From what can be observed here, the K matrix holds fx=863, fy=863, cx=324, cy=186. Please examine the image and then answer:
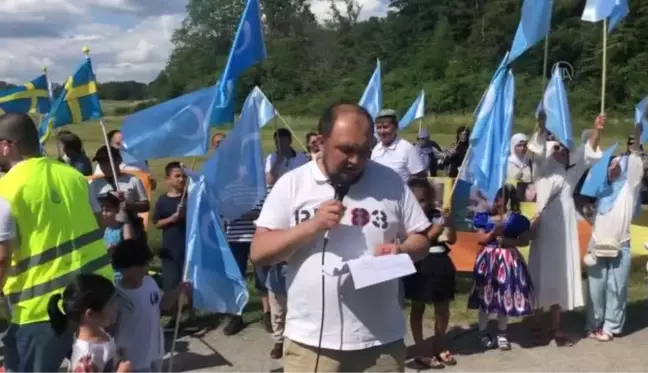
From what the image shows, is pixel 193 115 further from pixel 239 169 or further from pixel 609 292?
pixel 609 292

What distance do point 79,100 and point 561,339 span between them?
469 centimetres

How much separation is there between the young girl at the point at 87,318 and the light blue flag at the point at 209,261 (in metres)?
1.84

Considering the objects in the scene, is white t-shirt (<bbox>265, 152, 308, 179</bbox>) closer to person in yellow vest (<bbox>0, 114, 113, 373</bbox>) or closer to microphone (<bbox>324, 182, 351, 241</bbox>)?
person in yellow vest (<bbox>0, 114, 113, 373</bbox>)

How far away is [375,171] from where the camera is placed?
342 centimetres

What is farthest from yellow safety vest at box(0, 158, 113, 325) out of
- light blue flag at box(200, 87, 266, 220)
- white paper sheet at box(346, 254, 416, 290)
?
light blue flag at box(200, 87, 266, 220)

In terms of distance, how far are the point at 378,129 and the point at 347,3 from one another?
79941 millimetres

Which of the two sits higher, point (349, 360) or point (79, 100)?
point (79, 100)

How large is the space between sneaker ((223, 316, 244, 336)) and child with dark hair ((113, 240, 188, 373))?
2.67 meters

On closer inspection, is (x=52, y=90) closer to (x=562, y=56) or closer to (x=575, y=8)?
(x=562, y=56)

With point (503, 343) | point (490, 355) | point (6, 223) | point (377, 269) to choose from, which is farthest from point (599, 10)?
point (6, 223)

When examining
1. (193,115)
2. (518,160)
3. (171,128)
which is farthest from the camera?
(518,160)

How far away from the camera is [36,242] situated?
13.0 ft

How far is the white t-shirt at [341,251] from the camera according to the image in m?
3.33

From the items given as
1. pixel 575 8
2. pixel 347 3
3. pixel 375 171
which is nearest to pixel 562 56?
pixel 575 8
